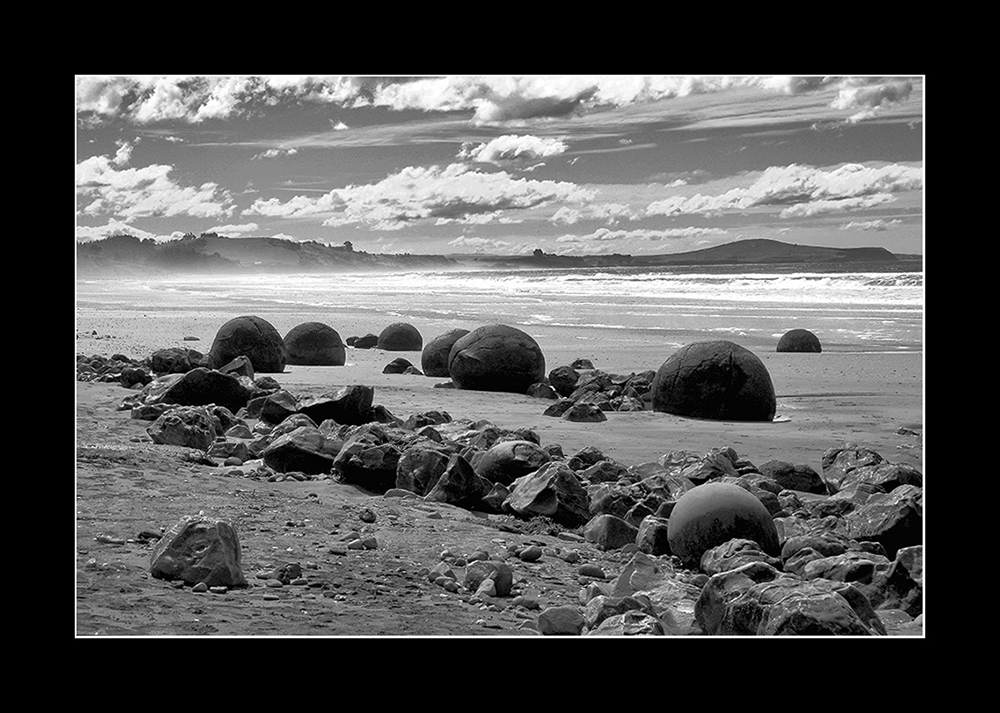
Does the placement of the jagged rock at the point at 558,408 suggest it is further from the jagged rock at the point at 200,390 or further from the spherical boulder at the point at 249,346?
the spherical boulder at the point at 249,346

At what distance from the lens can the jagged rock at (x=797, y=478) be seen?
8008mm

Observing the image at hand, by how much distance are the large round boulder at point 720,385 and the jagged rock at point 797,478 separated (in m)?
2.80

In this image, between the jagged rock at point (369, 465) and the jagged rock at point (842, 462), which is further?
the jagged rock at point (842, 462)

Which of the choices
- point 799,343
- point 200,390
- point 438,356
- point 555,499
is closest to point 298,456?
point 555,499

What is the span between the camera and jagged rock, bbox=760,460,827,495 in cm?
801

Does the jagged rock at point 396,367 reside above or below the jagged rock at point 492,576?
above

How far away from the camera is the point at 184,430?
344 inches

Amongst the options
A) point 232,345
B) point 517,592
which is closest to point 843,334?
point 232,345

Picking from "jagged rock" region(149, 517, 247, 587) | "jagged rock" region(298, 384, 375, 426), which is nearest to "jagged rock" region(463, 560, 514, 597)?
"jagged rock" region(149, 517, 247, 587)

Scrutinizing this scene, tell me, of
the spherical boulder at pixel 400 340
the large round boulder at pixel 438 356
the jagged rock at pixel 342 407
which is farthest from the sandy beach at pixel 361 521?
the spherical boulder at pixel 400 340

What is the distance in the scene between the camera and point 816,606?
13.4ft

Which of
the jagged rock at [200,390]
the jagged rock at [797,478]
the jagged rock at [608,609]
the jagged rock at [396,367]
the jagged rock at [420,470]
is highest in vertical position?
the jagged rock at [396,367]

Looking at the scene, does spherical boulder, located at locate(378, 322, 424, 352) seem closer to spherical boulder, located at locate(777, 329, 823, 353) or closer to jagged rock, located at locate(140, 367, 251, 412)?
spherical boulder, located at locate(777, 329, 823, 353)

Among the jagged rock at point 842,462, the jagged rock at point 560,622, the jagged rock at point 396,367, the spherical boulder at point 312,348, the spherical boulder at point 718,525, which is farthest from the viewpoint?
the spherical boulder at point 312,348
